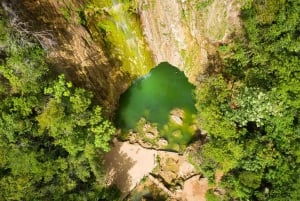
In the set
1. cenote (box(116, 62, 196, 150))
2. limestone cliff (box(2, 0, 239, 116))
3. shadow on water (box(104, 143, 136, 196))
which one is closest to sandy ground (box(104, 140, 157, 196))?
shadow on water (box(104, 143, 136, 196))

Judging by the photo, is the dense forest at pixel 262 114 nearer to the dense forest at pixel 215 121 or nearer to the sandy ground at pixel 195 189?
the dense forest at pixel 215 121

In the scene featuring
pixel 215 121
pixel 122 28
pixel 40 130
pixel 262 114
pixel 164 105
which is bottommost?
pixel 40 130

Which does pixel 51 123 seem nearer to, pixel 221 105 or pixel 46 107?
pixel 46 107

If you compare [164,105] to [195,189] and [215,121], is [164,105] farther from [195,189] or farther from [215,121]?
[215,121]

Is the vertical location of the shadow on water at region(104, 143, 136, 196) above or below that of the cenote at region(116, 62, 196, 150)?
below

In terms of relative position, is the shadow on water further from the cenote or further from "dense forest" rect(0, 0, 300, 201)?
"dense forest" rect(0, 0, 300, 201)

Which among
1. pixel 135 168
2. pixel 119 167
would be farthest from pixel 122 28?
pixel 135 168
